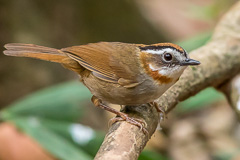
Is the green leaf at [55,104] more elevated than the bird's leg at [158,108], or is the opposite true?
the green leaf at [55,104]

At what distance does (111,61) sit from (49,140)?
3.68 feet

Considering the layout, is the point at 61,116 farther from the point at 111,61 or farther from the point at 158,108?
the point at 158,108

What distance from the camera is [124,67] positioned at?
300 centimetres

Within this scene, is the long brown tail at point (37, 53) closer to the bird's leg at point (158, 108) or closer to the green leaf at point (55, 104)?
the bird's leg at point (158, 108)

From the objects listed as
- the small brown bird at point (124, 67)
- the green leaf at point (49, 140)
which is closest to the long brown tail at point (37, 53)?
the small brown bird at point (124, 67)

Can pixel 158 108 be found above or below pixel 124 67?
below

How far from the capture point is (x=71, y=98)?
164 inches

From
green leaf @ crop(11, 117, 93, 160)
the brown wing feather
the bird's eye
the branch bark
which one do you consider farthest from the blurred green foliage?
the bird's eye

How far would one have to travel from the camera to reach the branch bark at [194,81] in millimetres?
2322

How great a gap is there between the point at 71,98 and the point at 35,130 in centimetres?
54

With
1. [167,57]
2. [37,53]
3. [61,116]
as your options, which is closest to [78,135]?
[61,116]

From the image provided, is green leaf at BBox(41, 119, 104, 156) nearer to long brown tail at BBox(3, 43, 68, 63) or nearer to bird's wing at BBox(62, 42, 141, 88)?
long brown tail at BBox(3, 43, 68, 63)

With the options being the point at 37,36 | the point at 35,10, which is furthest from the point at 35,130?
the point at 35,10

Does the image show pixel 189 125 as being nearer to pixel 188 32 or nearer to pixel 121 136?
pixel 188 32
